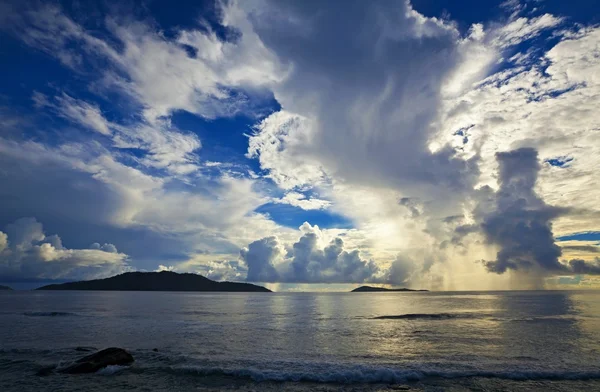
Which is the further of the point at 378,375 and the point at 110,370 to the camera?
the point at 110,370

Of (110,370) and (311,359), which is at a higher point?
(110,370)

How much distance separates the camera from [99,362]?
→ 2812 centimetres

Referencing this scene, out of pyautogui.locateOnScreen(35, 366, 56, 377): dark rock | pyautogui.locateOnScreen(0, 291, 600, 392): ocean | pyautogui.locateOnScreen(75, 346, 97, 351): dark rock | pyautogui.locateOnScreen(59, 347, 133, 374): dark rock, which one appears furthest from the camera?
pyautogui.locateOnScreen(75, 346, 97, 351): dark rock

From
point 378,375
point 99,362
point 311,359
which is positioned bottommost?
point 378,375

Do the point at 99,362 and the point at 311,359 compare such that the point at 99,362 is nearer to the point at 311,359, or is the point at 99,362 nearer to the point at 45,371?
the point at 45,371

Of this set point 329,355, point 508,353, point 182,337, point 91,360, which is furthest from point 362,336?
point 91,360

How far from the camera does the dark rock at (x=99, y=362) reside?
27422mm

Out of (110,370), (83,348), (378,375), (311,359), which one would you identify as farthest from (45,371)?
(378,375)

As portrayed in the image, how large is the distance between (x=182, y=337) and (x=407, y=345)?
96.8 ft

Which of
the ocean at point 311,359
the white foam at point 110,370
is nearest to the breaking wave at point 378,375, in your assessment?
the ocean at point 311,359

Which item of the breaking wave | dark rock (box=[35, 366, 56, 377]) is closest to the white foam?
the breaking wave

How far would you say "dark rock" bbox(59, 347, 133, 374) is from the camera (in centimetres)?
2742

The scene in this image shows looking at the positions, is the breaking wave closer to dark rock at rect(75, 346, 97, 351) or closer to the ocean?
the ocean

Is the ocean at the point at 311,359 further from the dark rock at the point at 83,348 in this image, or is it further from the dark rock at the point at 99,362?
the dark rock at the point at 99,362
